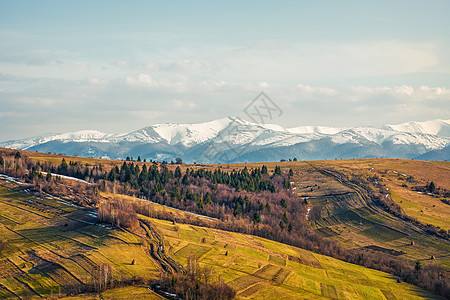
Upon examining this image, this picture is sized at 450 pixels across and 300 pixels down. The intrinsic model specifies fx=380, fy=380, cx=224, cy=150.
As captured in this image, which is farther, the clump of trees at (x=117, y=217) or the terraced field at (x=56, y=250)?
the clump of trees at (x=117, y=217)

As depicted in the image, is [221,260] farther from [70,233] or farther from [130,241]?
[70,233]

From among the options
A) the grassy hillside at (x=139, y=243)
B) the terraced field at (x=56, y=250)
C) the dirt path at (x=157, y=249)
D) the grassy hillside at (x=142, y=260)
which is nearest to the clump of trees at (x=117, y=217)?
the grassy hillside at (x=139, y=243)

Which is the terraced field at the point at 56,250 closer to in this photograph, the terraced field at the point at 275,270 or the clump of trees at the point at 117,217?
the clump of trees at the point at 117,217

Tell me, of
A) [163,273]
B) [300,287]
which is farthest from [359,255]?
[163,273]

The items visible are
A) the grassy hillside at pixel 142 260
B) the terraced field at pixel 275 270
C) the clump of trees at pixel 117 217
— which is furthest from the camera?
the clump of trees at pixel 117 217

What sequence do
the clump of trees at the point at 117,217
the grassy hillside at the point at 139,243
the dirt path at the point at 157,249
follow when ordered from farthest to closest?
the clump of trees at the point at 117,217 → the dirt path at the point at 157,249 → the grassy hillside at the point at 139,243

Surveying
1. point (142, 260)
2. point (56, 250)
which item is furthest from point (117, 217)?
point (142, 260)

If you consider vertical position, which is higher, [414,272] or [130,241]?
[130,241]

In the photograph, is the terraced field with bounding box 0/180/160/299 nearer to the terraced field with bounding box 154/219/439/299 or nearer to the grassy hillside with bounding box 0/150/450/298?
the grassy hillside with bounding box 0/150/450/298

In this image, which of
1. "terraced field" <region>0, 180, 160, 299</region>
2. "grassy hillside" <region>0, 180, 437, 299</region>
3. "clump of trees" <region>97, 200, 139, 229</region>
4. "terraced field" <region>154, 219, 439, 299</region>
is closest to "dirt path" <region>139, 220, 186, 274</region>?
"grassy hillside" <region>0, 180, 437, 299</region>

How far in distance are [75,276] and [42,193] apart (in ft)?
285

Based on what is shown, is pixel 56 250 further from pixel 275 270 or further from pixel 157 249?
pixel 275 270

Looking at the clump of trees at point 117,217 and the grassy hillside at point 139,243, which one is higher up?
the clump of trees at point 117,217

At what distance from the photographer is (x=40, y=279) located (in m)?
110
